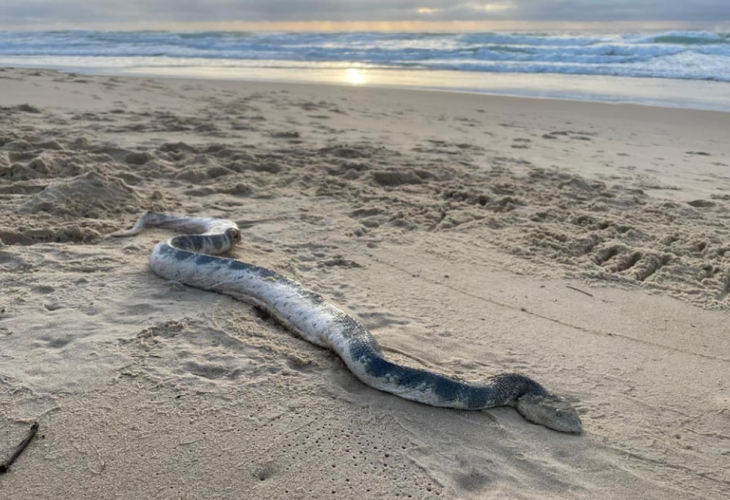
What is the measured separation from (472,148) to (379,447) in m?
5.93

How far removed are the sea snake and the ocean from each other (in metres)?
11.4

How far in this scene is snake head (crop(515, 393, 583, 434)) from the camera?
253cm

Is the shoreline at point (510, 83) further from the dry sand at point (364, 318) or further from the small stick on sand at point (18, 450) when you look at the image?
the small stick on sand at point (18, 450)

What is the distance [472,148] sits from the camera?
768cm

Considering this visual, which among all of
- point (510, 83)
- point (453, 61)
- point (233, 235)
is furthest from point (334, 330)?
point (453, 61)

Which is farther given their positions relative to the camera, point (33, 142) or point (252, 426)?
point (33, 142)

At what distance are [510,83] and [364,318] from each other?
46.4 ft

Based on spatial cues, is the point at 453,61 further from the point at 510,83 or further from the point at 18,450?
the point at 18,450

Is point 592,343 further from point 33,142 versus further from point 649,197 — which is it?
point 33,142

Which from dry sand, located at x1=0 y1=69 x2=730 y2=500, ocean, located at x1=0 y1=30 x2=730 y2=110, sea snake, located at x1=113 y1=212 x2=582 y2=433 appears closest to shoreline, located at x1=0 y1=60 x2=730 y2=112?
ocean, located at x1=0 y1=30 x2=730 y2=110

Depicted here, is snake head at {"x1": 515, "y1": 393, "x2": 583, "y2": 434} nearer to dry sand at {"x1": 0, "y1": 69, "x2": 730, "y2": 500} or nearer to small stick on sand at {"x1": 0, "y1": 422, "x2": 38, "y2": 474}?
dry sand at {"x1": 0, "y1": 69, "x2": 730, "y2": 500}

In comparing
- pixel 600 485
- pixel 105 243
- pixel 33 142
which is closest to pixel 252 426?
pixel 600 485

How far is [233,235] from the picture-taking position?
13.9 feet

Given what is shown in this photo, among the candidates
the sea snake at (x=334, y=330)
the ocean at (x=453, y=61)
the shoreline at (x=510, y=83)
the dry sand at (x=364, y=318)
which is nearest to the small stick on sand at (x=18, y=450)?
the dry sand at (x=364, y=318)
